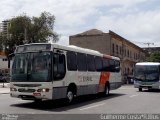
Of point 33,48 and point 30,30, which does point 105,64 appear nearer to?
point 33,48

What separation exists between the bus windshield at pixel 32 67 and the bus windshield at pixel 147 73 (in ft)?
56.3

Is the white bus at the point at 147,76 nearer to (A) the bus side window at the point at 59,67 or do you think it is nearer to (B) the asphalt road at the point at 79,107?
(B) the asphalt road at the point at 79,107

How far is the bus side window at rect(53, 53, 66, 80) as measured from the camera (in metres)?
17.8

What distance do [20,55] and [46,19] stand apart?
53260mm

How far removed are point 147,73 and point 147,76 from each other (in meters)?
0.33

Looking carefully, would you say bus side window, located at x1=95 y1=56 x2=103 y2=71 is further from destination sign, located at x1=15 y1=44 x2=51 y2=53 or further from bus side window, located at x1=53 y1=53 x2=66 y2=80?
destination sign, located at x1=15 y1=44 x2=51 y2=53

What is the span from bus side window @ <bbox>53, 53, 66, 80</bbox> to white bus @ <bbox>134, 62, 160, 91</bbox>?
15.7 meters

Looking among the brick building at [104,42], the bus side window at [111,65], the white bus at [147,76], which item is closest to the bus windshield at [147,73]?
the white bus at [147,76]

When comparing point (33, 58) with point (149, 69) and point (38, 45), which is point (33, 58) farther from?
point (149, 69)

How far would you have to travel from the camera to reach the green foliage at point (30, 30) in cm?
6881

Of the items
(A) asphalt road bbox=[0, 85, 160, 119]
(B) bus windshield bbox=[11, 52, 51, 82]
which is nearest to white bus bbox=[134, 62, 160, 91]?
(A) asphalt road bbox=[0, 85, 160, 119]

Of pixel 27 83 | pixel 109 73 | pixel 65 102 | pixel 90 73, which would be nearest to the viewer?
pixel 27 83

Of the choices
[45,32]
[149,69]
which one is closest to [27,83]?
[149,69]

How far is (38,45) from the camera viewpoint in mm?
18188
